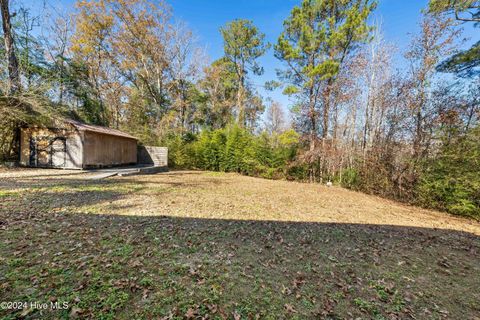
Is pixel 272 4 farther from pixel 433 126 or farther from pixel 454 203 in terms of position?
pixel 454 203

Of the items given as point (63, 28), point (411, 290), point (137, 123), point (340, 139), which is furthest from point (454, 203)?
point (63, 28)

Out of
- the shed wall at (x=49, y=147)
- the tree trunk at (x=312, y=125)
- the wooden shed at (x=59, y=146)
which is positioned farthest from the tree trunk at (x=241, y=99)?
the shed wall at (x=49, y=147)

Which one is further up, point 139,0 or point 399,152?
point 139,0

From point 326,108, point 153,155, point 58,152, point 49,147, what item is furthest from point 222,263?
point 153,155

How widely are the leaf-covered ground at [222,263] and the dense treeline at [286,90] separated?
348cm

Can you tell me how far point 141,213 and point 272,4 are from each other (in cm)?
1335

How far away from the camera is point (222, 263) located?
104 inches

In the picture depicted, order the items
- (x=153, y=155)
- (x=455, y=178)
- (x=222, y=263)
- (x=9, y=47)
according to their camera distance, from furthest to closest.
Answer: (x=153, y=155)
(x=9, y=47)
(x=455, y=178)
(x=222, y=263)

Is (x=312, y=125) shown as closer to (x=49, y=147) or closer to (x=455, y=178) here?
(x=455, y=178)

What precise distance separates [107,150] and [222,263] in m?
12.1

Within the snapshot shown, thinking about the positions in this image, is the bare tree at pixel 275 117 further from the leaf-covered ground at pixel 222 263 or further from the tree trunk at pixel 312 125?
the leaf-covered ground at pixel 222 263

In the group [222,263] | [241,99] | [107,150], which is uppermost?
[241,99]

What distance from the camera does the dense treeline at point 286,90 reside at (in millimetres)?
6797

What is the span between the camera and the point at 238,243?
3293 mm
